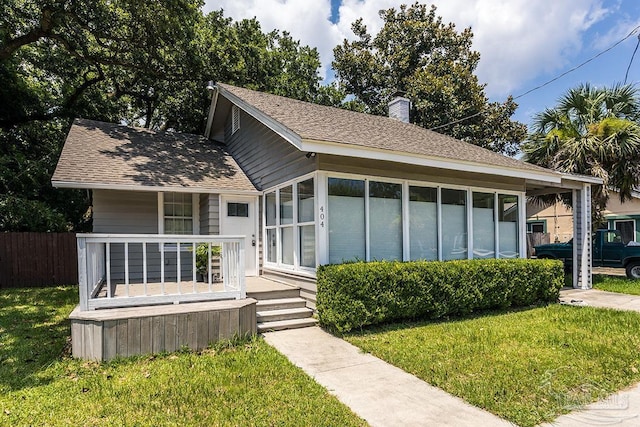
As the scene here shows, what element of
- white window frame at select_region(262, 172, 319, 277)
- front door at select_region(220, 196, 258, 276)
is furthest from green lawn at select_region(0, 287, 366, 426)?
front door at select_region(220, 196, 258, 276)

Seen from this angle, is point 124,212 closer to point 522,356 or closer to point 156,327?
point 156,327

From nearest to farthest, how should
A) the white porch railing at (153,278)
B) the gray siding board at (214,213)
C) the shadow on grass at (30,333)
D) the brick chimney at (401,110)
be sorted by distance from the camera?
the shadow on grass at (30,333) → the white porch railing at (153,278) → the gray siding board at (214,213) → the brick chimney at (401,110)

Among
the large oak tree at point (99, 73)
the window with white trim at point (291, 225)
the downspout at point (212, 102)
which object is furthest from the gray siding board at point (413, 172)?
the large oak tree at point (99, 73)

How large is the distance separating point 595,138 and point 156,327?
41.6 ft

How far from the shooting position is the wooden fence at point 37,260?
35.3ft

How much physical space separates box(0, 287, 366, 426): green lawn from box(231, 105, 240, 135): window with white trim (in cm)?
700

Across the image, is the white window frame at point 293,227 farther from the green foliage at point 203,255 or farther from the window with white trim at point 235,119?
the window with white trim at point 235,119

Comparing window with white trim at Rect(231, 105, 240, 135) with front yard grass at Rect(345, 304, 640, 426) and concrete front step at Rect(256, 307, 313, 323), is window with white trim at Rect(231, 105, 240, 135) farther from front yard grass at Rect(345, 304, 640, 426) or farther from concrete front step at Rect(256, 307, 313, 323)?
front yard grass at Rect(345, 304, 640, 426)

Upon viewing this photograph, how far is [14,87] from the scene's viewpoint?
13.9 m

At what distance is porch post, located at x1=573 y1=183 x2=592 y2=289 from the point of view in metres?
10.4

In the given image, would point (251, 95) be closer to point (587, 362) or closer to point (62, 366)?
point (62, 366)

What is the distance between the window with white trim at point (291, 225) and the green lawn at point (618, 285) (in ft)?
28.6

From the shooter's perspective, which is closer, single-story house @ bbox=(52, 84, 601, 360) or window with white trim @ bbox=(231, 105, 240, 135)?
single-story house @ bbox=(52, 84, 601, 360)

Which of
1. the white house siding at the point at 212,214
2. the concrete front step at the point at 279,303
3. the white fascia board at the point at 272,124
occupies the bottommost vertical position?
the concrete front step at the point at 279,303
